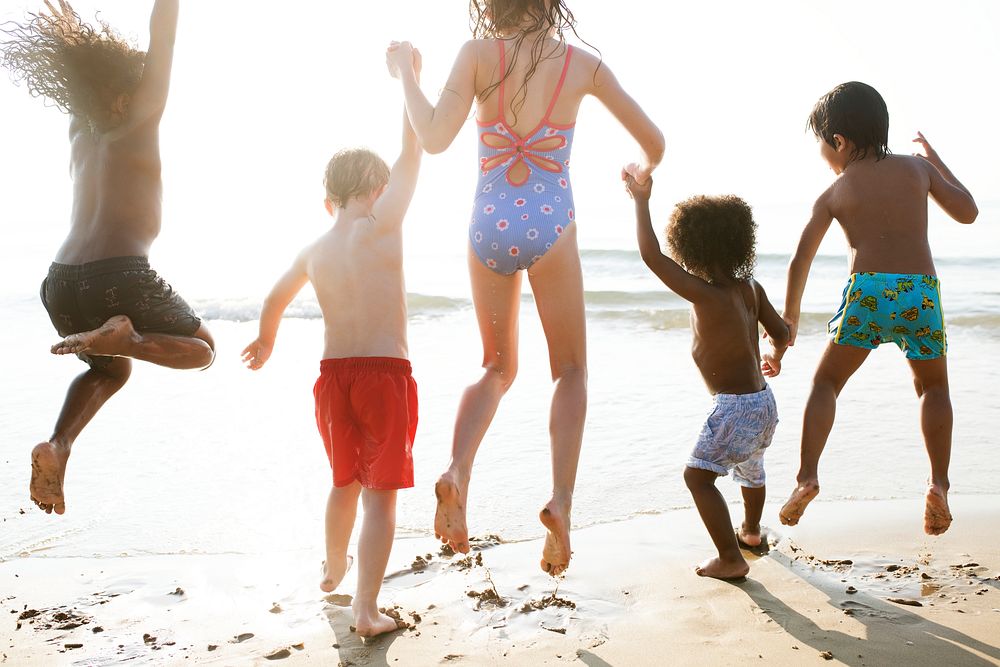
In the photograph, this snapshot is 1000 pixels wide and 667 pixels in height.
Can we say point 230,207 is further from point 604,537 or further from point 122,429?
point 604,537

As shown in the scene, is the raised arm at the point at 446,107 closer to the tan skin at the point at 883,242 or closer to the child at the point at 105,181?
the child at the point at 105,181

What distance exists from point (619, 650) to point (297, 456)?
326cm

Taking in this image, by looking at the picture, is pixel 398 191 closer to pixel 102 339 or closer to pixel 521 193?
pixel 521 193

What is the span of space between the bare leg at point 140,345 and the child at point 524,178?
1084 mm

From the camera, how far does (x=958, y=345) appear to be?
396 inches

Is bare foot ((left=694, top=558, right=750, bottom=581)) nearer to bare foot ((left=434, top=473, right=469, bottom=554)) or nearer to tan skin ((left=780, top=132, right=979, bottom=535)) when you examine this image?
tan skin ((left=780, top=132, right=979, bottom=535))

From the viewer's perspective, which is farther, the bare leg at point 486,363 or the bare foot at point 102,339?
the bare leg at point 486,363

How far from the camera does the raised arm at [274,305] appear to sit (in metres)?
4.03

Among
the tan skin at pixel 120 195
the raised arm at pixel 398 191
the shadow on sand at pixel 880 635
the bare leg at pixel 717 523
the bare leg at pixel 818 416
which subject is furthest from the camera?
the bare leg at pixel 717 523

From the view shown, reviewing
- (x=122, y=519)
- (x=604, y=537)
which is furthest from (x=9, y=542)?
(x=604, y=537)

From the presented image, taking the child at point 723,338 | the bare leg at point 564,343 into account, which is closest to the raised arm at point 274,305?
the bare leg at point 564,343

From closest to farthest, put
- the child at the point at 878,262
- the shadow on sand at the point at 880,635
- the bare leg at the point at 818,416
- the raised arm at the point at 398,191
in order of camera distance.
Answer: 1. the shadow on sand at the point at 880,635
2. the raised arm at the point at 398,191
3. the bare leg at the point at 818,416
4. the child at the point at 878,262

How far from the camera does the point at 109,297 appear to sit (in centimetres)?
363

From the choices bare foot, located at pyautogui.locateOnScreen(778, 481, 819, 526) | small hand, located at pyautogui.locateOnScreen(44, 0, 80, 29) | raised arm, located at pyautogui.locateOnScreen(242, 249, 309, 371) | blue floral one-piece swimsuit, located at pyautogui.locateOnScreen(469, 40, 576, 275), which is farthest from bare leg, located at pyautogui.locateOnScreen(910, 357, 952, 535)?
small hand, located at pyautogui.locateOnScreen(44, 0, 80, 29)
